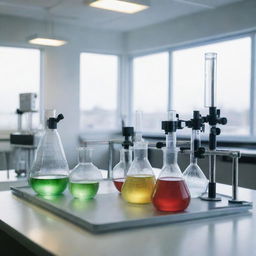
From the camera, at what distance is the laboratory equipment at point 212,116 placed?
4.32 ft

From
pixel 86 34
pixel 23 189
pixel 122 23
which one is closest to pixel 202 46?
pixel 122 23

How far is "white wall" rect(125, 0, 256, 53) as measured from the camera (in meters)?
4.58

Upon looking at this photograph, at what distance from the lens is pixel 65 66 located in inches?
227

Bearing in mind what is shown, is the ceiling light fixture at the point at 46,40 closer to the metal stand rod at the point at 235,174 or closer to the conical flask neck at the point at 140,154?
the conical flask neck at the point at 140,154

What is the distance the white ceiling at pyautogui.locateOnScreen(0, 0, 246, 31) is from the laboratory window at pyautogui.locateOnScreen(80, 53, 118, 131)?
545 mm

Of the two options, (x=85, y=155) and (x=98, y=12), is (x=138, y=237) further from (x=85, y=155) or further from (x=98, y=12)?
(x=98, y=12)

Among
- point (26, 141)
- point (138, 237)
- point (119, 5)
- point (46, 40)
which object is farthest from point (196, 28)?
point (138, 237)

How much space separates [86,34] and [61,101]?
3.39 ft

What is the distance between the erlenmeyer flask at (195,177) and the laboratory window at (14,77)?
446 cm

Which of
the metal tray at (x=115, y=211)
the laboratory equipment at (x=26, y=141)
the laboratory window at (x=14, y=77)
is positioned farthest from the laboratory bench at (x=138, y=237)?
the laboratory window at (x=14, y=77)

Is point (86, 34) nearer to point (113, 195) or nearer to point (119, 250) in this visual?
point (113, 195)

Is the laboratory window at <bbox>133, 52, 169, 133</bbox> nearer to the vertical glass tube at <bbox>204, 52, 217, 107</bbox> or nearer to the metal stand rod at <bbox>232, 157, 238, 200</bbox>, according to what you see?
the vertical glass tube at <bbox>204, 52, 217, 107</bbox>

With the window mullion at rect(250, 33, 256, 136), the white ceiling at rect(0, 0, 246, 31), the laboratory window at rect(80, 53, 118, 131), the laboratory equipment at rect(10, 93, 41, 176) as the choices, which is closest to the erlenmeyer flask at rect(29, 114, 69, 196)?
the laboratory equipment at rect(10, 93, 41, 176)

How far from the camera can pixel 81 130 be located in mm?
5992
